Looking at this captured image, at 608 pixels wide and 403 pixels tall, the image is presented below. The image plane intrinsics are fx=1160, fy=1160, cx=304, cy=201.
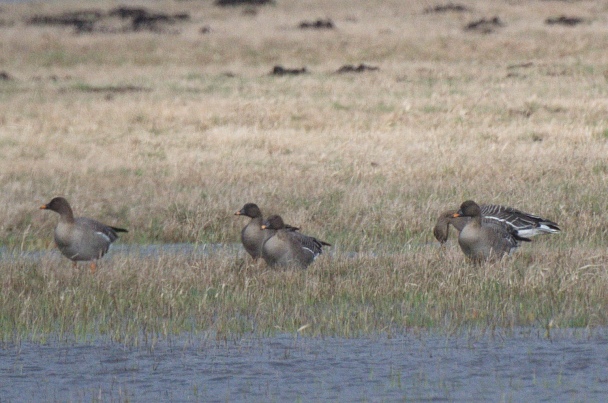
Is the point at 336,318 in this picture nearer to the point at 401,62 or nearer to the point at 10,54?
the point at 401,62

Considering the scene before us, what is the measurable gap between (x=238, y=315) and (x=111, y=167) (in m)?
11.9

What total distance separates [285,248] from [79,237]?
2.26 m

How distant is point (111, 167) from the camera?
880 inches

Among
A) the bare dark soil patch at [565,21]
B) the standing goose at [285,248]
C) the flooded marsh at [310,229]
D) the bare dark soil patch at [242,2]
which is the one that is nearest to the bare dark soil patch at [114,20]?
the bare dark soil patch at [242,2]

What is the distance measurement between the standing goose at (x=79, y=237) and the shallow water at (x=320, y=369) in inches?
111

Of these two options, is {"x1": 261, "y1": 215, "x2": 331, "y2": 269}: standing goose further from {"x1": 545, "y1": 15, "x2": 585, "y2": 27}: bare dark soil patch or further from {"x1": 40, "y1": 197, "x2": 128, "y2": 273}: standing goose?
{"x1": 545, "y1": 15, "x2": 585, "y2": 27}: bare dark soil patch

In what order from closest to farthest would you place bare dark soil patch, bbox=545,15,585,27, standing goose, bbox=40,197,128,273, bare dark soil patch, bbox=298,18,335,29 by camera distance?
standing goose, bbox=40,197,128,273 < bare dark soil patch, bbox=545,15,585,27 < bare dark soil patch, bbox=298,18,335,29

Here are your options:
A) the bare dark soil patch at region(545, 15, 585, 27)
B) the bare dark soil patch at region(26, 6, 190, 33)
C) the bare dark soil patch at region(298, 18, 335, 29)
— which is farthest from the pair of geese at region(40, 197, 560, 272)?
the bare dark soil patch at region(26, 6, 190, 33)

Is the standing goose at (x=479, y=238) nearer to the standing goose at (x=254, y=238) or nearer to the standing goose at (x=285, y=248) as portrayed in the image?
the standing goose at (x=285, y=248)

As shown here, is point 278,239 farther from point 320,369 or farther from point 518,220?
point 320,369

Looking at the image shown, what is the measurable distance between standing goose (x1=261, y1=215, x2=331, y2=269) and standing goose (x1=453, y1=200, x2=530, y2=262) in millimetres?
1678

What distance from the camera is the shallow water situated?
8422 mm

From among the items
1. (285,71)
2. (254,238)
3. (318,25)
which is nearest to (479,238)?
(254,238)

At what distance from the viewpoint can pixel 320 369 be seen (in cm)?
912
